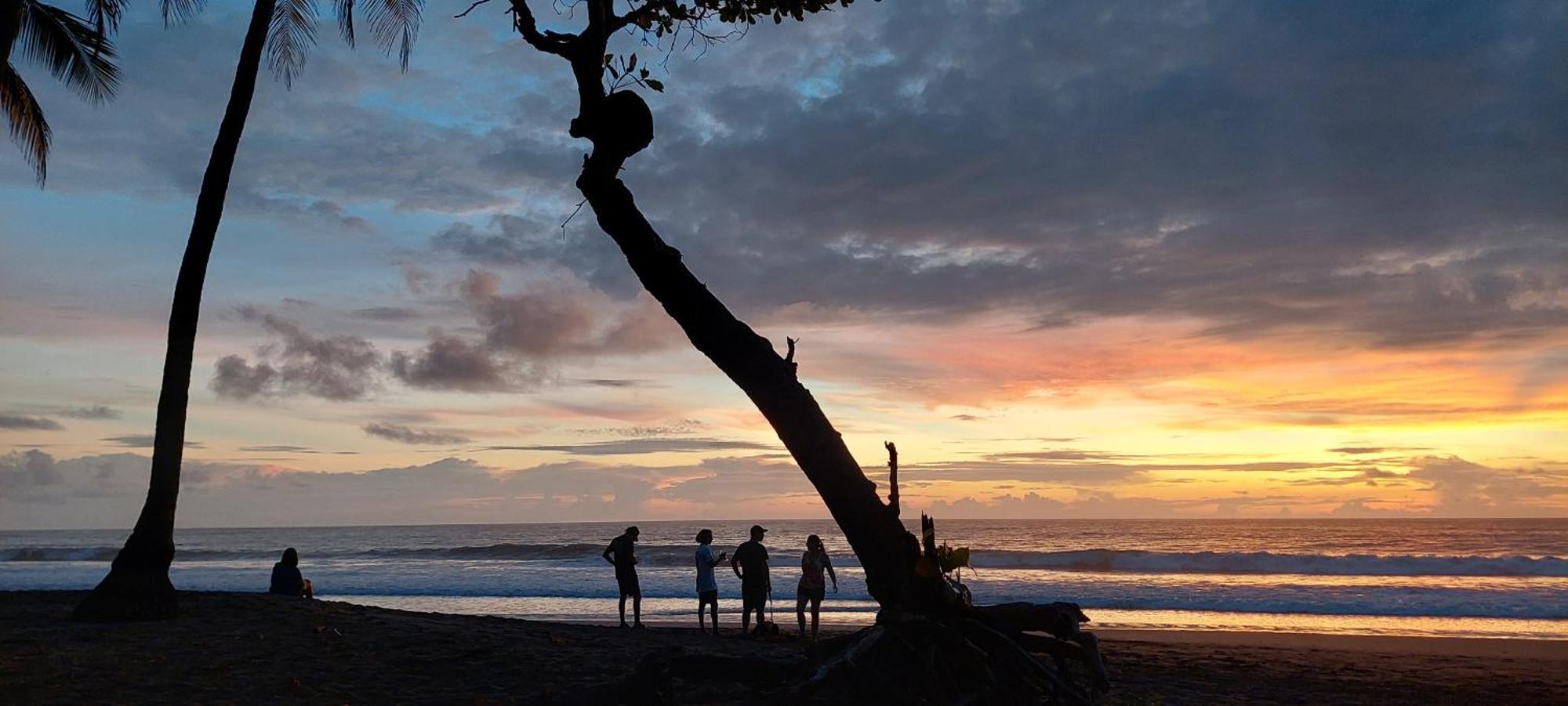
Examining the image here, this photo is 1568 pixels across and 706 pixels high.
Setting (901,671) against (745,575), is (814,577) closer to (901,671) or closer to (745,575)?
(745,575)

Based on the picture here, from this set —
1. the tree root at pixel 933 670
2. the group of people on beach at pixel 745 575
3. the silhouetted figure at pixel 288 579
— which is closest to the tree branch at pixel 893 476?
the tree root at pixel 933 670

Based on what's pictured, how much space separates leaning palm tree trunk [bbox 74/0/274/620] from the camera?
12289 mm

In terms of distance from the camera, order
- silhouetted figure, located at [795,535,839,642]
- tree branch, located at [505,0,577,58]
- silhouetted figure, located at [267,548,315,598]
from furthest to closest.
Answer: silhouetted figure, located at [267,548,315,598], silhouetted figure, located at [795,535,839,642], tree branch, located at [505,0,577,58]

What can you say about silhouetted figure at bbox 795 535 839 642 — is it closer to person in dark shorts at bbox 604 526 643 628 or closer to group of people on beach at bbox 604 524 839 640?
group of people on beach at bbox 604 524 839 640

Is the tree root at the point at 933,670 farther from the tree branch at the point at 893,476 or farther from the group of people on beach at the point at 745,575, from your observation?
the group of people on beach at the point at 745,575

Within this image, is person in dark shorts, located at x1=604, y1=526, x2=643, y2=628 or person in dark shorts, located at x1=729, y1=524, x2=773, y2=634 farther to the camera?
person in dark shorts, located at x1=604, y1=526, x2=643, y2=628

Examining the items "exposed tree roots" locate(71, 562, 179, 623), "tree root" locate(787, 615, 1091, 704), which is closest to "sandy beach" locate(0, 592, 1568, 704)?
"exposed tree roots" locate(71, 562, 179, 623)

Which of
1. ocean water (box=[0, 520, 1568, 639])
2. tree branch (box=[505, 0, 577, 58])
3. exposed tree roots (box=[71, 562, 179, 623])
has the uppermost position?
tree branch (box=[505, 0, 577, 58])

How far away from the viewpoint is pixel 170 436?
1263 cm

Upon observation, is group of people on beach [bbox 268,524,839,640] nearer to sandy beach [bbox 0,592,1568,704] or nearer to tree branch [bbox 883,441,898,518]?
sandy beach [bbox 0,592,1568,704]

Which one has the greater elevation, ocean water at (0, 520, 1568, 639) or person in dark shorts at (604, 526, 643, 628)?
person in dark shorts at (604, 526, 643, 628)

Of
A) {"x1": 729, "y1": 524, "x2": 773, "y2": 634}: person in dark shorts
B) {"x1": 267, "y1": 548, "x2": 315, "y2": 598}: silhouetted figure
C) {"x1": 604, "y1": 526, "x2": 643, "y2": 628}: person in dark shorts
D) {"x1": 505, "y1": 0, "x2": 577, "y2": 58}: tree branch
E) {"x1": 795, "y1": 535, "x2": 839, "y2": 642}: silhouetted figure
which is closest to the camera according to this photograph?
{"x1": 505, "y1": 0, "x2": 577, "y2": 58}: tree branch

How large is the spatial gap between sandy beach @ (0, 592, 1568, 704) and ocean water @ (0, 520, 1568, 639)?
5.16 m

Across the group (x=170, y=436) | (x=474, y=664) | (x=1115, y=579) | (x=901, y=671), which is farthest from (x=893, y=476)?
(x=1115, y=579)
